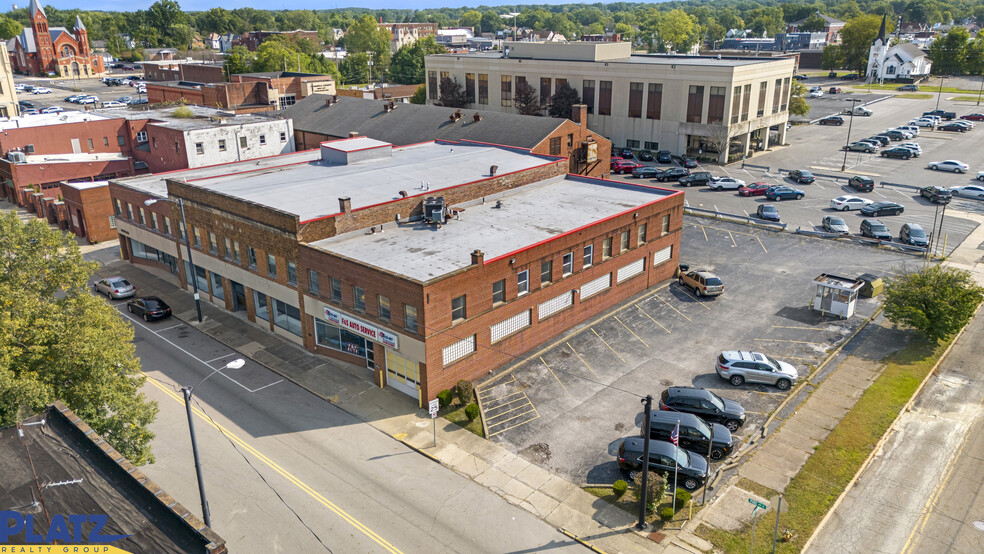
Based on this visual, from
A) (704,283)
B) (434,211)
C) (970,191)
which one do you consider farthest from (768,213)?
(434,211)

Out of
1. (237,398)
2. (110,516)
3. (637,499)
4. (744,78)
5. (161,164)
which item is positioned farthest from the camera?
(744,78)

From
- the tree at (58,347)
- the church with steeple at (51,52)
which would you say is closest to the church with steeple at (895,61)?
the tree at (58,347)

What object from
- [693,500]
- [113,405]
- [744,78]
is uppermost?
[744,78]

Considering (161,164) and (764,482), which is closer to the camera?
(764,482)

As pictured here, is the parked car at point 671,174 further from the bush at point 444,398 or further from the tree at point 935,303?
the bush at point 444,398

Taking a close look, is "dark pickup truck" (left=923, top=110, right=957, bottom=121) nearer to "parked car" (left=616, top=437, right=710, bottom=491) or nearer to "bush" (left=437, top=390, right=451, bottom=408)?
"parked car" (left=616, top=437, right=710, bottom=491)

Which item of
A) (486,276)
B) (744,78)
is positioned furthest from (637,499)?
(744,78)

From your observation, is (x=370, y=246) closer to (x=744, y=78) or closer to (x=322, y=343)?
(x=322, y=343)
